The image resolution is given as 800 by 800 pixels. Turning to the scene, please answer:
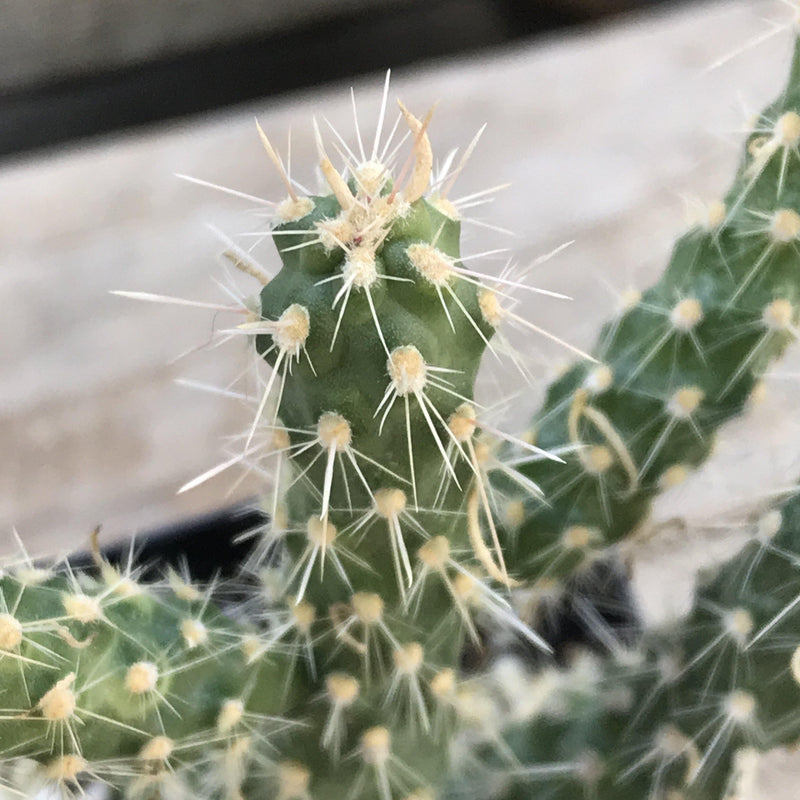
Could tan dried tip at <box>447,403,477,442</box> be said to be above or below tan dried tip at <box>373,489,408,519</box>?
above

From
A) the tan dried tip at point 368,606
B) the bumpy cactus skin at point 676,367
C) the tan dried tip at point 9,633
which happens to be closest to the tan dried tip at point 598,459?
the bumpy cactus skin at point 676,367

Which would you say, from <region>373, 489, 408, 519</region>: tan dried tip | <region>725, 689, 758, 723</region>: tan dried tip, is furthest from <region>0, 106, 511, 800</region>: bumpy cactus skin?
<region>725, 689, 758, 723</region>: tan dried tip

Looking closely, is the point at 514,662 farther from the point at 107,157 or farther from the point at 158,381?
the point at 107,157

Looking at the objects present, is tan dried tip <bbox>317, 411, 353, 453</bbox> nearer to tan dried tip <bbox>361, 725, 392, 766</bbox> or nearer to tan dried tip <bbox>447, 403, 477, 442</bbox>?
tan dried tip <bbox>447, 403, 477, 442</bbox>

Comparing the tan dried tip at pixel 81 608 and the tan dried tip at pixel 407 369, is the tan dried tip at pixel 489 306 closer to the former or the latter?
the tan dried tip at pixel 407 369

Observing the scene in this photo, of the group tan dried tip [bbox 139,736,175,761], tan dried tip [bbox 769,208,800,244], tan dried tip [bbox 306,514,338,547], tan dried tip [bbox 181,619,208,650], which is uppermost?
tan dried tip [bbox 769,208,800,244]
